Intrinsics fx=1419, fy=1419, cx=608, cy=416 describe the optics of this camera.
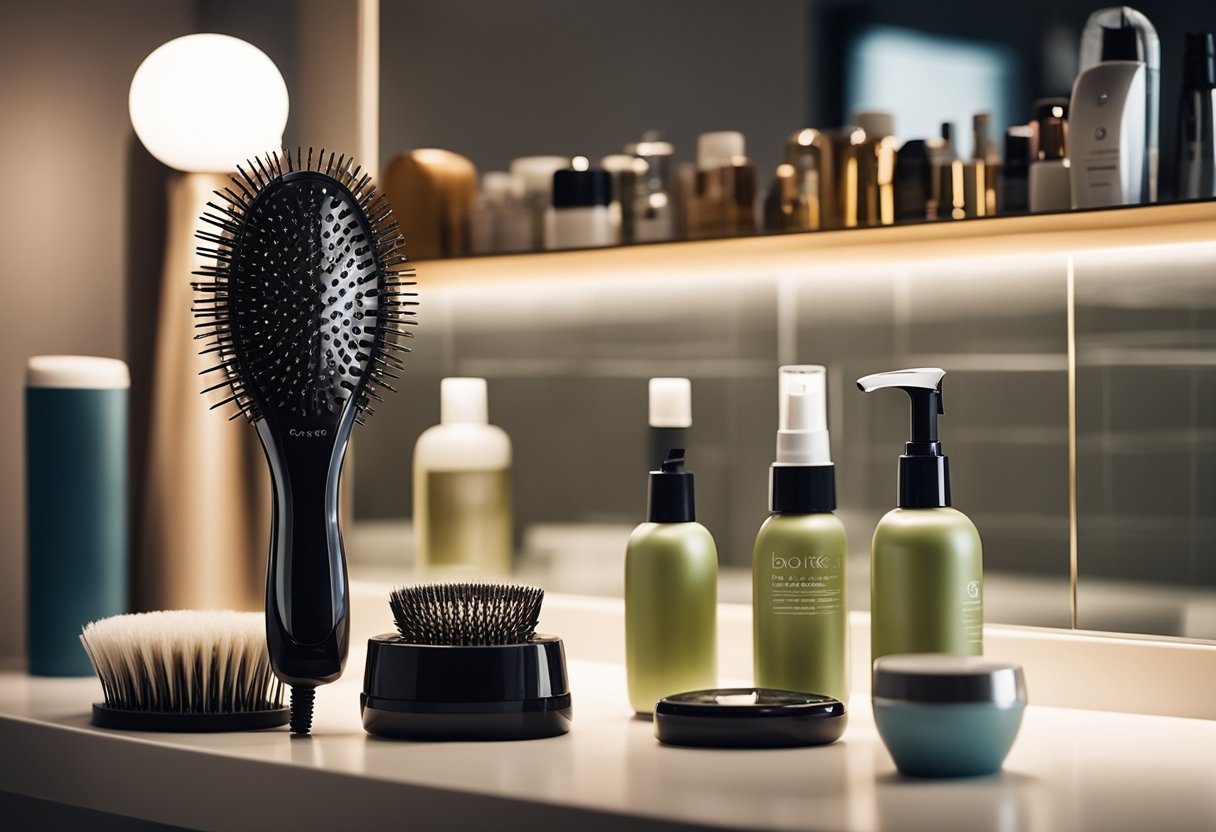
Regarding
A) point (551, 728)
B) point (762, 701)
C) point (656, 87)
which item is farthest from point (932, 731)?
point (656, 87)

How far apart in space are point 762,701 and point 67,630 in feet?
1.91

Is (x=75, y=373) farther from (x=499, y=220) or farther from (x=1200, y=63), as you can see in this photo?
(x=1200, y=63)

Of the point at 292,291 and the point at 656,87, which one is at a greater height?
the point at 656,87

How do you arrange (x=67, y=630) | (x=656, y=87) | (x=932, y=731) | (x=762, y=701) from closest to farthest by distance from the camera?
1. (x=932, y=731)
2. (x=762, y=701)
3. (x=67, y=630)
4. (x=656, y=87)

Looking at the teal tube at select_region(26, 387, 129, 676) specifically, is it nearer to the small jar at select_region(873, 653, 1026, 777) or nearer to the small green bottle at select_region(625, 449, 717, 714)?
the small green bottle at select_region(625, 449, 717, 714)

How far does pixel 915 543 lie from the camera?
0.87m

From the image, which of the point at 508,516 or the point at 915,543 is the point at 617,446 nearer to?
the point at 508,516

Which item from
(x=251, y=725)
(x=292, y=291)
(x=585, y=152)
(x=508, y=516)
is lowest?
(x=251, y=725)

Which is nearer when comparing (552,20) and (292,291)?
(292,291)

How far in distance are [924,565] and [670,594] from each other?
165mm

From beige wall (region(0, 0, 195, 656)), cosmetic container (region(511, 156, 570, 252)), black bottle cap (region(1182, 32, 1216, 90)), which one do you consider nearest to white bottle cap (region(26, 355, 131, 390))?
beige wall (region(0, 0, 195, 656))

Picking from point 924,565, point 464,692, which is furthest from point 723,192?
point 464,692

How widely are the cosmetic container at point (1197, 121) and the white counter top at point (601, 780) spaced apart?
35 centimetres

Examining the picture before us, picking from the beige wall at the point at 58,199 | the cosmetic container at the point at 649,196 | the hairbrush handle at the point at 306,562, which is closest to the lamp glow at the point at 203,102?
the beige wall at the point at 58,199
